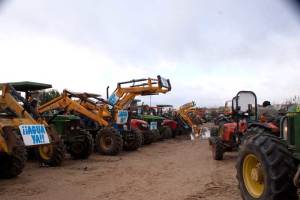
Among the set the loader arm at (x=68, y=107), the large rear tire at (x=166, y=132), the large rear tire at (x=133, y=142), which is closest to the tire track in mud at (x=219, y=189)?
the loader arm at (x=68, y=107)

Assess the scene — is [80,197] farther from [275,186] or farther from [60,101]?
[60,101]

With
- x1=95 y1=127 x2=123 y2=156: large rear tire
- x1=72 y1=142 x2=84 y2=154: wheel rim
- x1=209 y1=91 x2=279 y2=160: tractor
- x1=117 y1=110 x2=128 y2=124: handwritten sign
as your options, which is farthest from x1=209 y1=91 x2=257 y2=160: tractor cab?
x1=117 y1=110 x2=128 y2=124: handwritten sign

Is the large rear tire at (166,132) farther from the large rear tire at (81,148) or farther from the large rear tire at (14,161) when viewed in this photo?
the large rear tire at (14,161)

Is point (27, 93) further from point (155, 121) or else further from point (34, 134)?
point (155, 121)

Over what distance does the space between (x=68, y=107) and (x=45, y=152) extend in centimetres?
367

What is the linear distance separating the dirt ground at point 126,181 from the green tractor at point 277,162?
44.5 inches

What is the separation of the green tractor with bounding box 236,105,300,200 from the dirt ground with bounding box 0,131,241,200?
3.71ft

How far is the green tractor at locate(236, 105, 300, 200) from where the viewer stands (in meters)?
5.13

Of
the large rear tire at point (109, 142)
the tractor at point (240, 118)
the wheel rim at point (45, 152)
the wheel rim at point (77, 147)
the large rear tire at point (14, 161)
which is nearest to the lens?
the large rear tire at point (14, 161)

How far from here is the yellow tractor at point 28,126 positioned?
880 centimetres

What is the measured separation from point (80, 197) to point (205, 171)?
382 centimetres

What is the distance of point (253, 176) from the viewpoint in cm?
606

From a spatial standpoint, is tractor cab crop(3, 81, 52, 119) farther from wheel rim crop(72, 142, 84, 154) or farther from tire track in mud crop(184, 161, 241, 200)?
tire track in mud crop(184, 161, 241, 200)

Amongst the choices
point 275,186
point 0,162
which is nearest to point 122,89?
point 0,162
